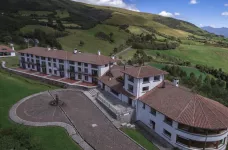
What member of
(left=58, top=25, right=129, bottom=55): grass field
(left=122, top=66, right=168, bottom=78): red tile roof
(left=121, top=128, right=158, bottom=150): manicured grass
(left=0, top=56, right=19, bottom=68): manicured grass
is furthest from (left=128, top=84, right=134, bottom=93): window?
(left=58, top=25, right=129, bottom=55): grass field

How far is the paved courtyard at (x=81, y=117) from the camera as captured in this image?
1348 inches

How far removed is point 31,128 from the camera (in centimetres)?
3628

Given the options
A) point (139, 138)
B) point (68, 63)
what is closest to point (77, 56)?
point (68, 63)

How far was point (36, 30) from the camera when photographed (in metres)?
123

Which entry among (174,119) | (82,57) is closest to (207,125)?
(174,119)

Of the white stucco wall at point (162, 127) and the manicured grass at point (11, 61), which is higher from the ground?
the manicured grass at point (11, 61)

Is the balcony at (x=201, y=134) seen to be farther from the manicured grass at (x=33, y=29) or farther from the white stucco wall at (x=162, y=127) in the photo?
the manicured grass at (x=33, y=29)

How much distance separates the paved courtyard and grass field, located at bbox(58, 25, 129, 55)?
2660 inches

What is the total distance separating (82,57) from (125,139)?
33891 millimetres

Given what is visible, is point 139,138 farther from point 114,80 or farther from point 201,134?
point 114,80

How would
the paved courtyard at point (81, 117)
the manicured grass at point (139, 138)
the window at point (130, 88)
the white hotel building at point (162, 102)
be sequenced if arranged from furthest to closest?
the window at point (130, 88) → the manicured grass at point (139, 138) → the paved courtyard at point (81, 117) → the white hotel building at point (162, 102)

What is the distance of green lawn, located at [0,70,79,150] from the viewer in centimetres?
3219

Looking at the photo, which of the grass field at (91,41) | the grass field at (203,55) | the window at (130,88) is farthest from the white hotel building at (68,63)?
the grass field at (203,55)

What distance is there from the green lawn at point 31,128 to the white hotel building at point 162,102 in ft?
43.4
